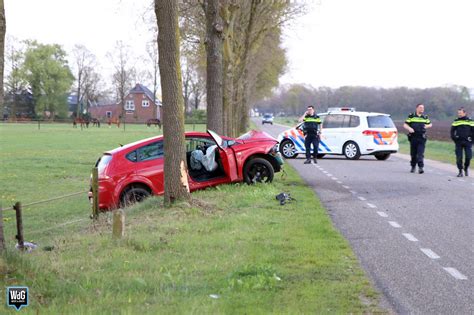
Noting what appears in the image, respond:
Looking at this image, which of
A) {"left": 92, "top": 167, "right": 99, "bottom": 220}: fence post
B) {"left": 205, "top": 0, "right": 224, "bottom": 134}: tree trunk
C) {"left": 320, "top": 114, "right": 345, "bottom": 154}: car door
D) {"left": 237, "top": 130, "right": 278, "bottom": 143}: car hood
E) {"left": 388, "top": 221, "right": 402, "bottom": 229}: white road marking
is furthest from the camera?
{"left": 320, "top": 114, "right": 345, "bottom": 154}: car door

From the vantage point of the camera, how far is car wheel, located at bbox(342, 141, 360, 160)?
2556cm

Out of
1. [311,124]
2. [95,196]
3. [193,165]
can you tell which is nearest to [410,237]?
[95,196]

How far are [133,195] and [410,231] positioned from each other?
240 inches

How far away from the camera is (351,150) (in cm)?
2566

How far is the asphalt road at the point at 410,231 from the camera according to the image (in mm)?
6164

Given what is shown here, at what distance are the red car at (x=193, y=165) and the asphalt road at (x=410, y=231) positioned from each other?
1.55m

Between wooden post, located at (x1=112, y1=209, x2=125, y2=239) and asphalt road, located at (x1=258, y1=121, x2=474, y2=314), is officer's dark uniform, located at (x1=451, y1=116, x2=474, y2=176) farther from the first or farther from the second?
wooden post, located at (x1=112, y1=209, x2=125, y2=239)

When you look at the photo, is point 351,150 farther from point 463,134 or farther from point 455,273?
point 455,273

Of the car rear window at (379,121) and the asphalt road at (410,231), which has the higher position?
the car rear window at (379,121)

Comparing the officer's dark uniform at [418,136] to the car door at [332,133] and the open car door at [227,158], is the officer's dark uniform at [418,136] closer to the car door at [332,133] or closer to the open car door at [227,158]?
the car door at [332,133]

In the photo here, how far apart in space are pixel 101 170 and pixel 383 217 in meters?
5.85

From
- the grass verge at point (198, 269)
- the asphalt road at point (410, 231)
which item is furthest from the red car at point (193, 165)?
the grass verge at point (198, 269)

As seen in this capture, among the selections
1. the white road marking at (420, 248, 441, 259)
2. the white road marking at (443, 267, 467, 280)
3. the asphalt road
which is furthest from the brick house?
the white road marking at (443, 267, 467, 280)

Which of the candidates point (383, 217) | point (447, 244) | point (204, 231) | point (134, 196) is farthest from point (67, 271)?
point (134, 196)
